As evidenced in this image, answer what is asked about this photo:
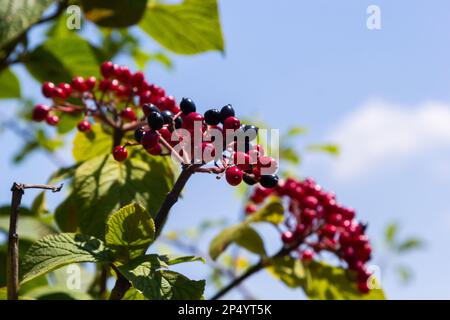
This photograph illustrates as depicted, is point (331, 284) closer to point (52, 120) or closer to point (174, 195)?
point (52, 120)

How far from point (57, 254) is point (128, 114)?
3.33 feet

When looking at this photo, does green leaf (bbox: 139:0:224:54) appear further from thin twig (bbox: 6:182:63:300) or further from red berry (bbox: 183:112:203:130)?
thin twig (bbox: 6:182:63:300)

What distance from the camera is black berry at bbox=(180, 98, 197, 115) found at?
5.92 ft

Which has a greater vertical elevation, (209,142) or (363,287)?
(209,142)

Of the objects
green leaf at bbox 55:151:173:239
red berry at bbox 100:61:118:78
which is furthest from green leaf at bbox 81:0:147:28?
green leaf at bbox 55:151:173:239

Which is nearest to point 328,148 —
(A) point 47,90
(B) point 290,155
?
(B) point 290,155

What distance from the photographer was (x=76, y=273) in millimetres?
2383

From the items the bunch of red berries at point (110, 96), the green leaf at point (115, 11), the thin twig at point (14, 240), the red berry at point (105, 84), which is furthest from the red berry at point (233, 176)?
the green leaf at point (115, 11)

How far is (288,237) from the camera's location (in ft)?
10.1

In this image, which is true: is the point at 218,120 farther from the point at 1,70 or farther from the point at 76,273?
the point at 1,70

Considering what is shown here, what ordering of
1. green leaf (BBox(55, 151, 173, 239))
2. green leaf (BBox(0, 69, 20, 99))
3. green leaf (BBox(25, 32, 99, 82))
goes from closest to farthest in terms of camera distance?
green leaf (BBox(55, 151, 173, 239)) < green leaf (BBox(25, 32, 99, 82)) < green leaf (BBox(0, 69, 20, 99))

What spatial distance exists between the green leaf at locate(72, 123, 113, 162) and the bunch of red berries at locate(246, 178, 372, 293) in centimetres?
106

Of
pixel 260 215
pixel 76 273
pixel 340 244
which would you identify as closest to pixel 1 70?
pixel 76 273
